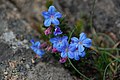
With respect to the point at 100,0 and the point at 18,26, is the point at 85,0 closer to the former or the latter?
the point at 100,0

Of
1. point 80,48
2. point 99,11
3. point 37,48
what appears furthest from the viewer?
point 99,11

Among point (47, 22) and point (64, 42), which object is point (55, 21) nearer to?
point (47, 22)

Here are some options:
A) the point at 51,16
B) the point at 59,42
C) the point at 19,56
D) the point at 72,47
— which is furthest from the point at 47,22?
the point at 19,56

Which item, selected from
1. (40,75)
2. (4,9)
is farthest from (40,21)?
(40,75)

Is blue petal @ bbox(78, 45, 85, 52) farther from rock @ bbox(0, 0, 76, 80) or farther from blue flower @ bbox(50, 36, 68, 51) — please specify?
rock @ bbox(0, 0, 76, 80)

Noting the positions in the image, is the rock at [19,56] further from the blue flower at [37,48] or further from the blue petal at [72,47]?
the blue petal at [72,47]
